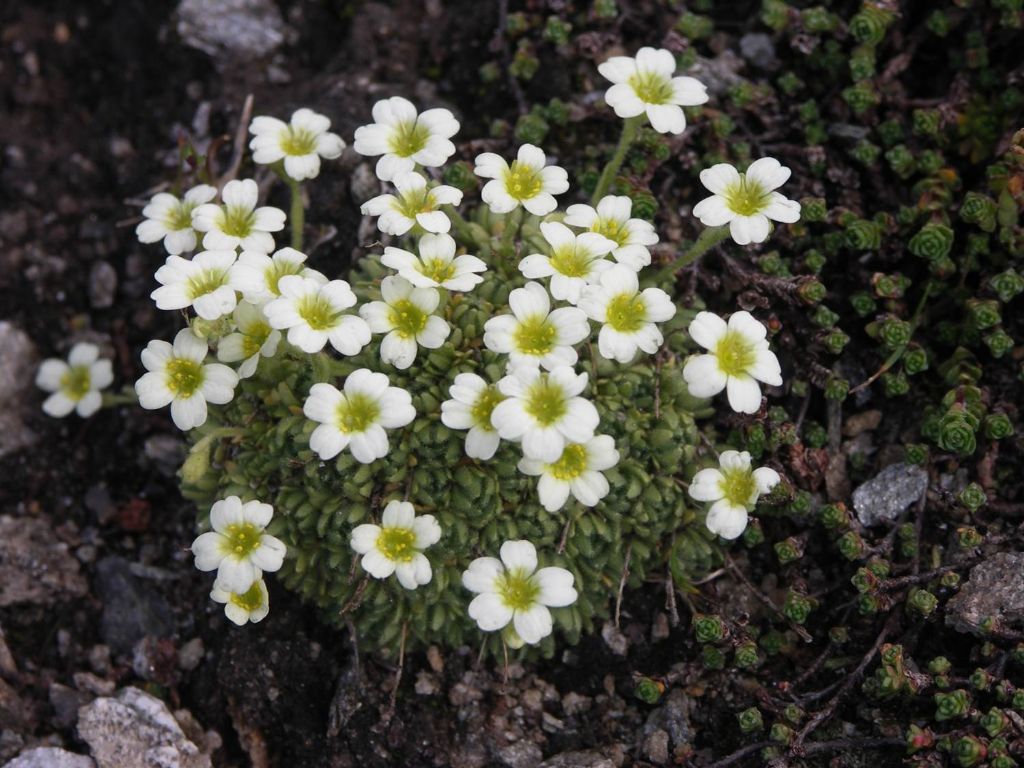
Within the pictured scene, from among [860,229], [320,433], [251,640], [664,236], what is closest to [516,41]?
[664,236]

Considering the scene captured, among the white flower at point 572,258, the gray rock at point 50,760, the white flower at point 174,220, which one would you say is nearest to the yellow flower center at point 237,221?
the white flower at point 174,220

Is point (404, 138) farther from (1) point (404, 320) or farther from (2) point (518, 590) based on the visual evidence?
(2) point (518, 590)

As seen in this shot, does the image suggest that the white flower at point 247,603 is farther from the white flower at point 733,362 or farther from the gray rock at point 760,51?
the gray rock at point 760,51

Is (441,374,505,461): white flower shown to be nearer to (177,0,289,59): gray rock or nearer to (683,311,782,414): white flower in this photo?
(683,311,782,414): white flower

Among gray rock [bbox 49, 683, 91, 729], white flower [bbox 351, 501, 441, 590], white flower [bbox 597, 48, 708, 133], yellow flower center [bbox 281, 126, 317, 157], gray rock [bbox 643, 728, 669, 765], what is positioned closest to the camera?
white flower [bbox 351, 501, 441, 590]

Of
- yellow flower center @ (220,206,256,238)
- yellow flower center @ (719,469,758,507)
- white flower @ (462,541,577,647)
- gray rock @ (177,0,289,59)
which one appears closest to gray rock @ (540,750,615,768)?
white flower @ (462,541,577,647)

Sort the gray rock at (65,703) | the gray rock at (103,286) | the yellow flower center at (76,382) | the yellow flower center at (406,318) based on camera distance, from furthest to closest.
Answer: the gray rock at (103,286), the yellow flower center at (76,382), the gray rock at (65,703), the yellow flower center at (406,318)
